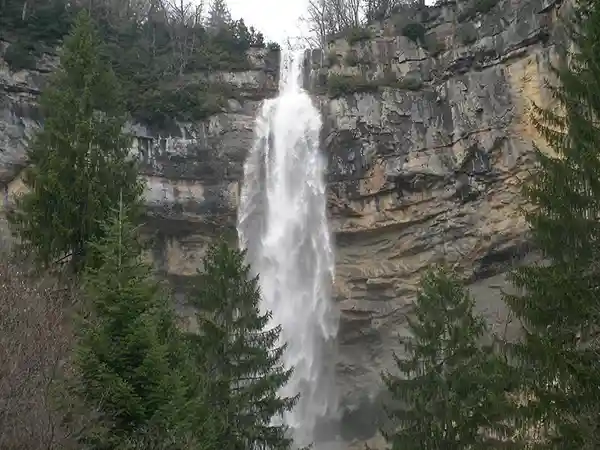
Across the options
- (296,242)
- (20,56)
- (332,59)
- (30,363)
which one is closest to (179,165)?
(296,242)

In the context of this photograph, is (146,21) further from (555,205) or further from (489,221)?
(555,205)

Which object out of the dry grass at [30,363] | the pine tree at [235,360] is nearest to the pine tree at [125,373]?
the dry grass at [30,363]

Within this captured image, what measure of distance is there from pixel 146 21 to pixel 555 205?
31.5 m

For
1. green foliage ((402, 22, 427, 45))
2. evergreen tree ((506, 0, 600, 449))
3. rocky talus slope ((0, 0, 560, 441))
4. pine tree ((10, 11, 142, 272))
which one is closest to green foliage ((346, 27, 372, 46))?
rocky talus slope ((0, 0, 560, 441))

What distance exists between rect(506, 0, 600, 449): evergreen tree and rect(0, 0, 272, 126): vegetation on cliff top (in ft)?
72.6

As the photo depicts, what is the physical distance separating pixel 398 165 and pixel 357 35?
8189 mm

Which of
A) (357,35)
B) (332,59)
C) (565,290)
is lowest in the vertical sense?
(565,290)

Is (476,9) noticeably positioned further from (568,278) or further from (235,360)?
(568,278)

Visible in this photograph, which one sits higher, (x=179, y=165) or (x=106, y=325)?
(x=179, y=165)

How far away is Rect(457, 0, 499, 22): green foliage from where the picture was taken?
28.5m

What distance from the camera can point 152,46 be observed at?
33656 millimetres

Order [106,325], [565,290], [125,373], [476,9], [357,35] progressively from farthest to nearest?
[357,35]
[476,9]
[106,325]
[125,373]
[565,290]

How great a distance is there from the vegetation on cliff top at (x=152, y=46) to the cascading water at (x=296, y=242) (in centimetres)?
350

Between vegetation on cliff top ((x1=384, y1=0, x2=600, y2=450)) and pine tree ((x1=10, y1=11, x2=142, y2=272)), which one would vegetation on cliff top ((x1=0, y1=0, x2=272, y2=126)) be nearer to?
pine tree ((x1=10, y1=11, x2=142, y2=272))
